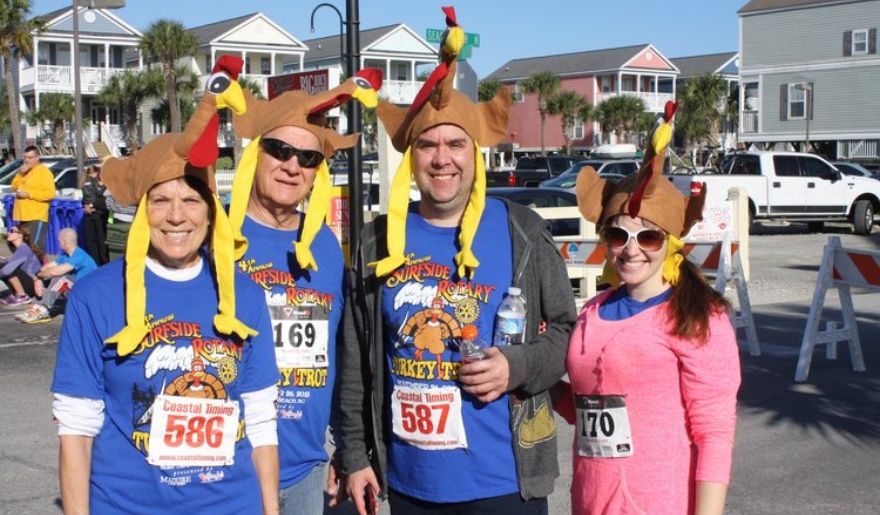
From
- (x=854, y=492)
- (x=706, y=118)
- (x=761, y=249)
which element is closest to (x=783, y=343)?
(x=854, y=492)

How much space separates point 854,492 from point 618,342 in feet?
13.1

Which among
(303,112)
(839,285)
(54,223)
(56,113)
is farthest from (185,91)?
(303,112)

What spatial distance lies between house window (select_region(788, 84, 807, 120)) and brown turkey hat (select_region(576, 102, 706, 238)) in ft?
151

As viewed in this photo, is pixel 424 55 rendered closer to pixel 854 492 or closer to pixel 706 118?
pixel 706 118

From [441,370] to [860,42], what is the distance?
46278 mm

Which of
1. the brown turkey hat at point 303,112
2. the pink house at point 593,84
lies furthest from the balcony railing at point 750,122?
the brown turkey hat at point 303,112

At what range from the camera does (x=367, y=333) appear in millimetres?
Result: 3633

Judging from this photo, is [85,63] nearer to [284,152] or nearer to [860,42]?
[860,42]

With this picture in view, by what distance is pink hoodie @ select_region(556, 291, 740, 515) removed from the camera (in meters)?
3.05

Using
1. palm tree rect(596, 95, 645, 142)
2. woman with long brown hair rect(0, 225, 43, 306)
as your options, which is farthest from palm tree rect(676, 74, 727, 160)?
woman with long brown hair rect(0, 225, 43, 306)

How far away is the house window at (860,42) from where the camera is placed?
44750 millimetres

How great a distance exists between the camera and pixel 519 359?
3.33 m

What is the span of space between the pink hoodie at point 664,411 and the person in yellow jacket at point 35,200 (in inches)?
597

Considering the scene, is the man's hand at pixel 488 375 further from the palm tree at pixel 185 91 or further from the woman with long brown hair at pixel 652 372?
the palm tree at pixel 185 91
